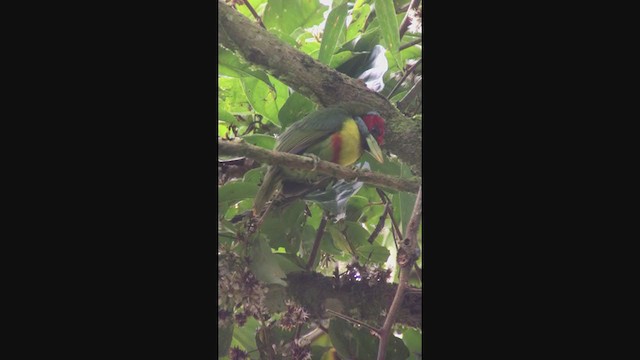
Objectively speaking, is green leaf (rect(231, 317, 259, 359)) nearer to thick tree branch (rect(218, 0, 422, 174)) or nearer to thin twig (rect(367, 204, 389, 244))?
thin twig (rect(367, 204, 389, 244))

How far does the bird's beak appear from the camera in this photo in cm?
135

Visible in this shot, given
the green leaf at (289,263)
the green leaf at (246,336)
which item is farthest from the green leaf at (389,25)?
the green leaf at (246,336)

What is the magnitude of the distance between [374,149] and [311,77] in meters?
0.19

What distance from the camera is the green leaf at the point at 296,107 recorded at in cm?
137

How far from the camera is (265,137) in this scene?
54.6 inches

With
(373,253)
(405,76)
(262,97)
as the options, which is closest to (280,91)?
(262,97)

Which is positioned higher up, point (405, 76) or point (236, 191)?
point (405, 76)

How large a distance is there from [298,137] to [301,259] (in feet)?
0.82

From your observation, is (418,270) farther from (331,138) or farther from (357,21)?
(357,21)

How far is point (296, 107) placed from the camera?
1366 millimetres

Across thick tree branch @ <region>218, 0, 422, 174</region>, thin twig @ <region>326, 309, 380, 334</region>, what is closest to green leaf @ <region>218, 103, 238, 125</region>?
thick tree branch @ <region>218, 0, 422, 174</region>

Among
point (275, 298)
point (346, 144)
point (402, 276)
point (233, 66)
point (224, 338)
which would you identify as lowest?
point (224, 338)

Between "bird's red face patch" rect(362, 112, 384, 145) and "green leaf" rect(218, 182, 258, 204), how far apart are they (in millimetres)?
256

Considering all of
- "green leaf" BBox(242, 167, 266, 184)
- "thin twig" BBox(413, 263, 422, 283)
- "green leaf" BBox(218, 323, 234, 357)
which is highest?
"green leaf" BBox(242, 167, 266, 184)
